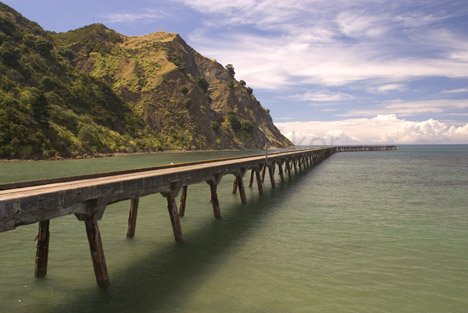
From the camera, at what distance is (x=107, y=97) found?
113250mm

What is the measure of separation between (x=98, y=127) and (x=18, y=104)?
22.9 meters

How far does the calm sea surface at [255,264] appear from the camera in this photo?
407 inches

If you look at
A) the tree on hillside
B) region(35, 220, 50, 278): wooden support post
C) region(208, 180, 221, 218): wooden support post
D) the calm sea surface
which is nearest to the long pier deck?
region(35, 220, 50, 278): wooden support post

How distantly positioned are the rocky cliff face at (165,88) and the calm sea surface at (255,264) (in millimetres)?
101378

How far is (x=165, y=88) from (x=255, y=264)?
132230 mm

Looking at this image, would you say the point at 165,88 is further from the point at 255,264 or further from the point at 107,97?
the point at 255,264

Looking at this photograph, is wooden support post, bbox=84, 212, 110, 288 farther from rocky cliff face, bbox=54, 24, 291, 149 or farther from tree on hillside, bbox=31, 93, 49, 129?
rocky cliff face, bbox=54, 24, 291, 149

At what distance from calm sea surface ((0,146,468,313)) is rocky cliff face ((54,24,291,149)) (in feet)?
333

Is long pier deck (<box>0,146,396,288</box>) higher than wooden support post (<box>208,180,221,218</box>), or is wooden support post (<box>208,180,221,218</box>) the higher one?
long pier deck (<box>0,146,396,288</box>)

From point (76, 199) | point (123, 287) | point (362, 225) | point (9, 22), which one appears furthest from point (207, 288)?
point (9, 22)

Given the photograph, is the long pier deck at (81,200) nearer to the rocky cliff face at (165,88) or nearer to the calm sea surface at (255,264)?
the calm sea surface at (255,264)

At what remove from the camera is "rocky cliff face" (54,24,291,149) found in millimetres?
130875

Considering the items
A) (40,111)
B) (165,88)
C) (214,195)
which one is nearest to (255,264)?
(214,195)

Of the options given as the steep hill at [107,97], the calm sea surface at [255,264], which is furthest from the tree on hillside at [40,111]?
the calm sea surface at [255,264]
